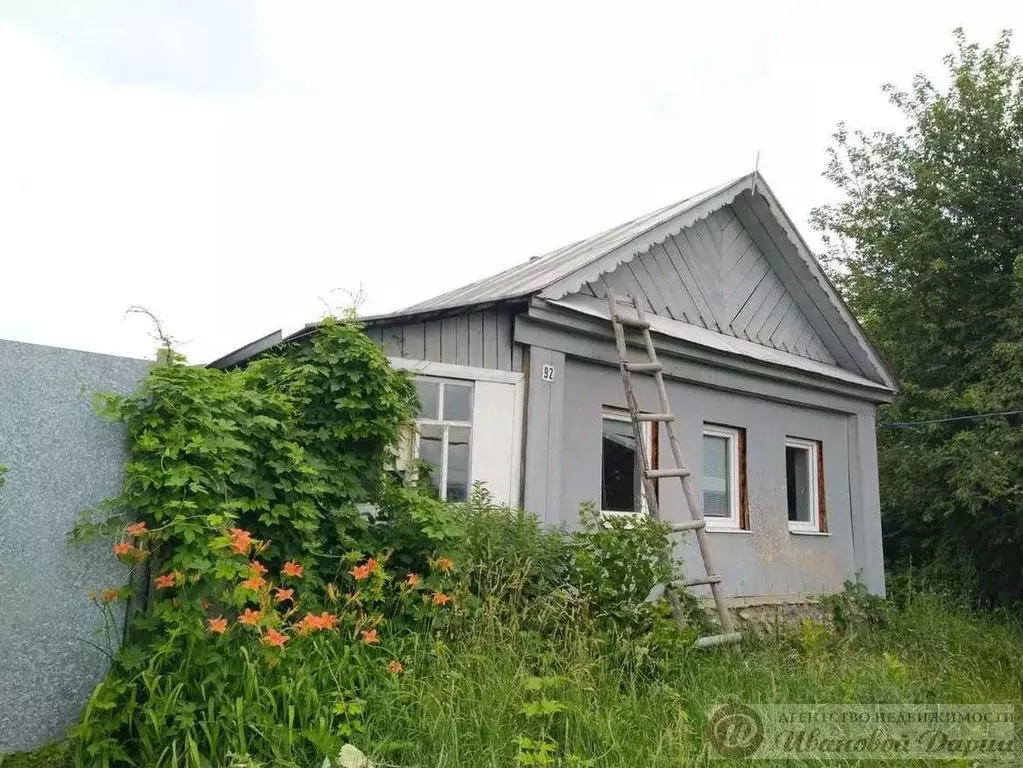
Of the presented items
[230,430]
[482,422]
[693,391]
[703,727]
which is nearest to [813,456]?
[693,391]

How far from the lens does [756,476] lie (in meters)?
8.37

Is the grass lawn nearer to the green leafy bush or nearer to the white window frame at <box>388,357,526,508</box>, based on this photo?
the green leafy bush

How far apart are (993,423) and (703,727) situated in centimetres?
916

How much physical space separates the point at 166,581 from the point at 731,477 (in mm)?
6101

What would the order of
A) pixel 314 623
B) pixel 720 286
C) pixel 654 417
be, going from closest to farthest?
1. pixel 314 623
2. pixel 654 417
3. pixel 720 286

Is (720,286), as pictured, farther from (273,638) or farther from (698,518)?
(273,638)

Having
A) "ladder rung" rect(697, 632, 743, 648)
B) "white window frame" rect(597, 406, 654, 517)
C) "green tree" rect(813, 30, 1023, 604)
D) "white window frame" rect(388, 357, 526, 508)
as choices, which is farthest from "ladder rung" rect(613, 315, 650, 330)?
"green tree" rect(813, 30, 1023, 604)

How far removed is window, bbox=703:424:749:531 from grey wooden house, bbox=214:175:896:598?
0.02 meters

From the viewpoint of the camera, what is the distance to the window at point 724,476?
8086 mm

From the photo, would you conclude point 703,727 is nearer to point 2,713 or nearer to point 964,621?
point 2,713

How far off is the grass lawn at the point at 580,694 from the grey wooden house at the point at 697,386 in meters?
1.72

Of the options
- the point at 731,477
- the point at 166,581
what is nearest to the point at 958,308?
the point at 731,477

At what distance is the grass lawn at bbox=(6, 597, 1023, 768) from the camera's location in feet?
11.8

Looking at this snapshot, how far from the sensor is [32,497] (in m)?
3.74
